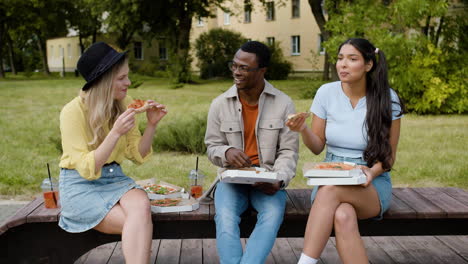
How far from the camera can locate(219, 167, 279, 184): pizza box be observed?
3109 millimetres

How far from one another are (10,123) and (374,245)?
10.1 meters

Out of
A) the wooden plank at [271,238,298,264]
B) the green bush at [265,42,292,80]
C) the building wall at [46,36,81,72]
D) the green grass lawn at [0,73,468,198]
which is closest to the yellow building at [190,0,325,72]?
the green bush at [265,42,292,80]

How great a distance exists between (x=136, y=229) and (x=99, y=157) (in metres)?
0.44

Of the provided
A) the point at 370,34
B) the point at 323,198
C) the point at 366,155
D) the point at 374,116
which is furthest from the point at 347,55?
the point at 370,34

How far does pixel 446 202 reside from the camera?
11.7ft

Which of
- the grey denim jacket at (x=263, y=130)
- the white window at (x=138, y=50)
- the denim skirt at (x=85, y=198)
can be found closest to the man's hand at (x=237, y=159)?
the grey denim jacket at (x=263, y=130)

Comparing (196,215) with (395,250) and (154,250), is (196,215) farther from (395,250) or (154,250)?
(395,250)

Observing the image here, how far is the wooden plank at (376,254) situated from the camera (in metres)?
4.18

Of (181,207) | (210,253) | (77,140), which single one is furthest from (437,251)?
(77,140)

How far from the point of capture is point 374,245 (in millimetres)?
4547

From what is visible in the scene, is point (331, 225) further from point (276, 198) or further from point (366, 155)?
point (366, 155)

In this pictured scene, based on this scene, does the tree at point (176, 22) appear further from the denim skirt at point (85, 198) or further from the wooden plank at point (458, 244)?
the denim skirt at point (85, 198)

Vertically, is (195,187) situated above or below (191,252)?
above

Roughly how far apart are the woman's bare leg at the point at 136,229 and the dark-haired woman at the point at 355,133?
894 millimetres
